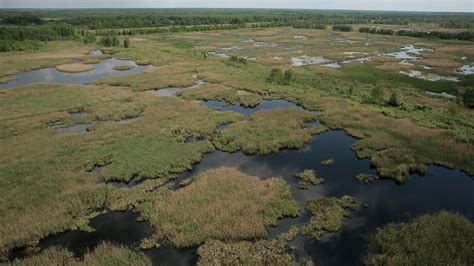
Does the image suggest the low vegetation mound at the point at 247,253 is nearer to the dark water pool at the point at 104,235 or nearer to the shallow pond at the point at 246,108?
the dark water pool at the point at 104,235

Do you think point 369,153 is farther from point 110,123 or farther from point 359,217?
point 110,123

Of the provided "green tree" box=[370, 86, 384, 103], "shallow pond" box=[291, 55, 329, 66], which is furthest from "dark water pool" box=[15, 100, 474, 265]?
"shallow pond" box=[291, 55, 329, 66]

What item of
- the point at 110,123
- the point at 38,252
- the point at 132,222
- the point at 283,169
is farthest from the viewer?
the point at 110,123

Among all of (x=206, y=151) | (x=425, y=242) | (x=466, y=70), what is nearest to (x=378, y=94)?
(x=206, y=151)

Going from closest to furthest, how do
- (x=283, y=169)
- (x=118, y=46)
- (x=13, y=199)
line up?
(x=13, y=199) < (x=283, y=169) < (x=118, y=46)

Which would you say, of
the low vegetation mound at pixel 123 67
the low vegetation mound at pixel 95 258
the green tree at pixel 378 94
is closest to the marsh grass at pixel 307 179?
the low vegetation mound at pixel 95 258

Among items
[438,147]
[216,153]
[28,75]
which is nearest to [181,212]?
[216,153]
